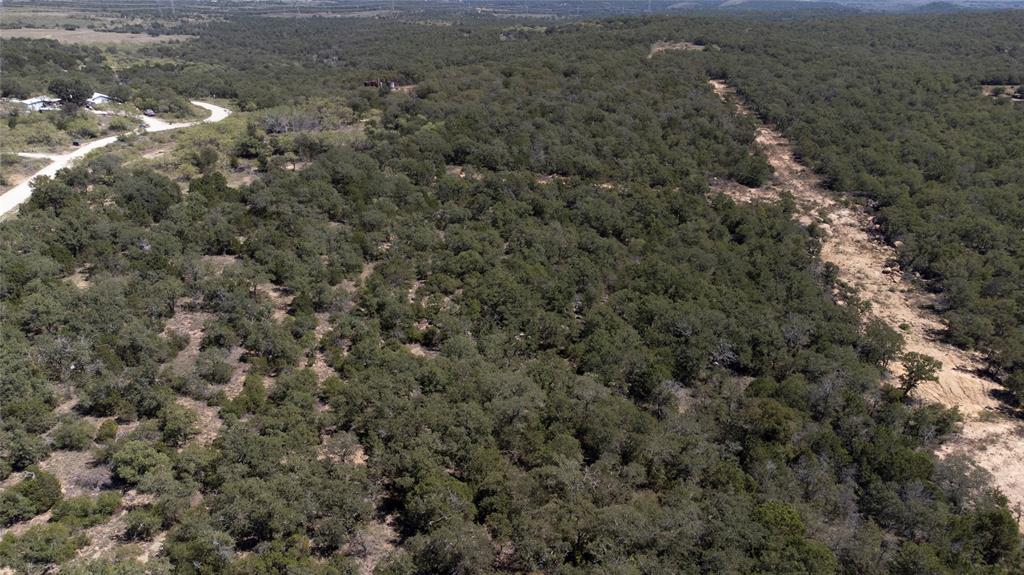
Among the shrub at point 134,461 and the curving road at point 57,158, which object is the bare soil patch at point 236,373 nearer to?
the shrub at point 134,461

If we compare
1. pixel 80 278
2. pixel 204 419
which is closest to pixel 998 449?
pixel 204 419

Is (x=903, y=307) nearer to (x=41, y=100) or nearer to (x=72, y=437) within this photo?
(x=72, y=437)

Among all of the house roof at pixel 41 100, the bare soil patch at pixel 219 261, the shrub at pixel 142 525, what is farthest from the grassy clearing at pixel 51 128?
the shrub at pixel 142 525

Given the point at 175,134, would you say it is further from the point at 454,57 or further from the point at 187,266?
the point at 454,57

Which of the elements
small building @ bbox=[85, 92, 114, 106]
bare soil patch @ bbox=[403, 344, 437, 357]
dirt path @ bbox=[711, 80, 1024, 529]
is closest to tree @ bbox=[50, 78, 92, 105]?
small building @ bbox=[85, 92, 114, 106]

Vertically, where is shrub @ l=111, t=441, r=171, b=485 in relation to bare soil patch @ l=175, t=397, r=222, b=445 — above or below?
above

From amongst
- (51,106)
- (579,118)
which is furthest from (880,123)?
(51,106)

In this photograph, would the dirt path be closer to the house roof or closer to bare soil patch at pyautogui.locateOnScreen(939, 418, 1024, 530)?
bare soil patch at pyautogui.locateOnScreen(939, 418, 1024, 530)
